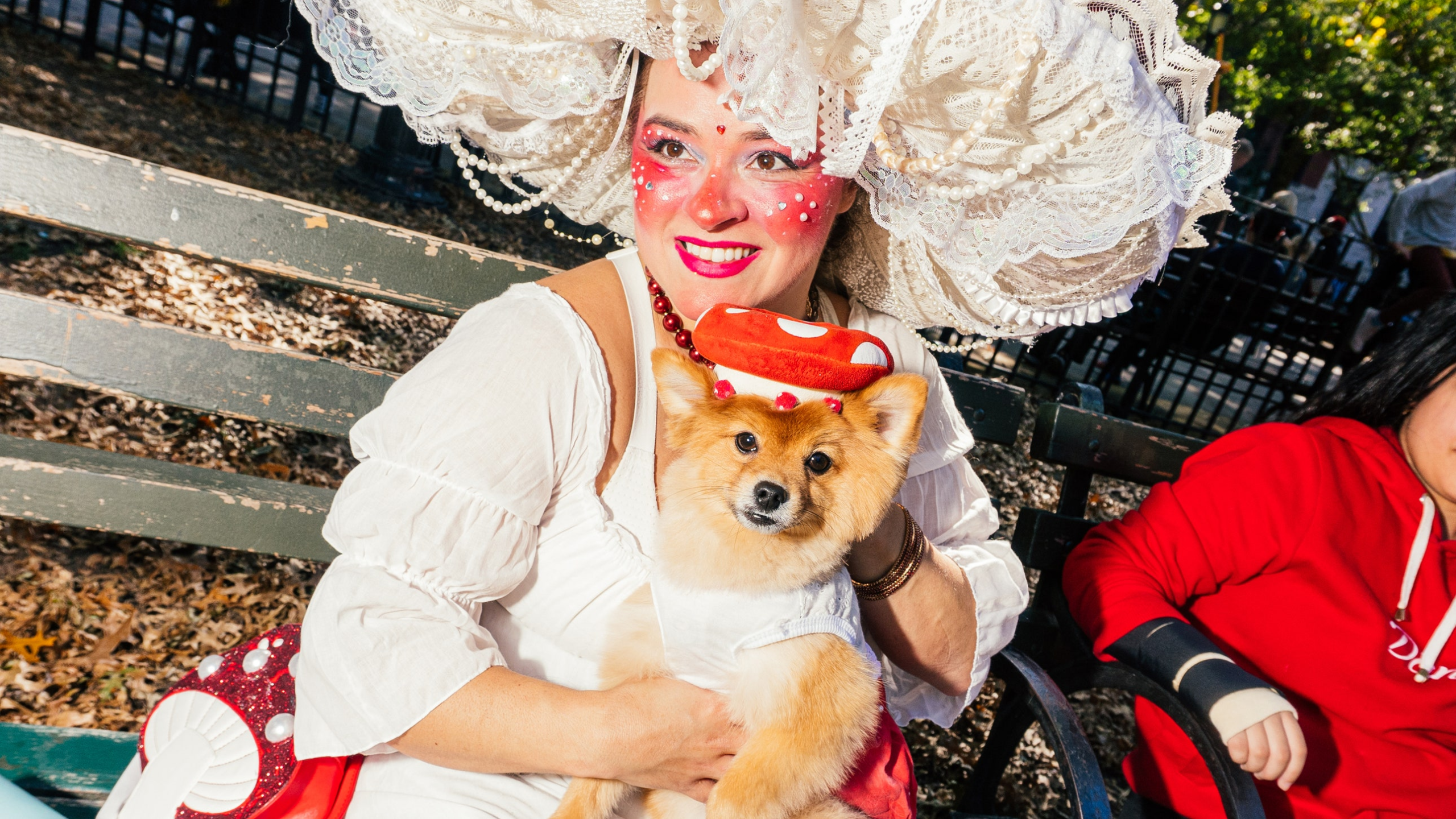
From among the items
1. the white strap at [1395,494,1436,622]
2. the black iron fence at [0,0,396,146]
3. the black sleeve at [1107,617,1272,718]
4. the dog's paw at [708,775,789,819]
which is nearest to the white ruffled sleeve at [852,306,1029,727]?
the black sleeve at [1107,617,1272,718]

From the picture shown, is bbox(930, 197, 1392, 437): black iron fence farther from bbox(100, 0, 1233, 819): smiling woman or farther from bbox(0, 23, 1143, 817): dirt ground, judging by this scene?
bbox(100, 0, 1233, 819): smiling woman

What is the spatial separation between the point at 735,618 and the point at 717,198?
776mm

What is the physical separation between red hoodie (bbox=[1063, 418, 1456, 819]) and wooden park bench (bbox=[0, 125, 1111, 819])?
0.40m

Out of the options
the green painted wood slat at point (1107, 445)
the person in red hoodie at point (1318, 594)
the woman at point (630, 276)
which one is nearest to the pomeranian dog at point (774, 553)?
the woman at point (630, 276)

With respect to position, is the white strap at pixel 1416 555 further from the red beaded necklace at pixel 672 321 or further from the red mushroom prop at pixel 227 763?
the red mushroom prop at pixel 227 763

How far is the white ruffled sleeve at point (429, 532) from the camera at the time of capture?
147 centimetres

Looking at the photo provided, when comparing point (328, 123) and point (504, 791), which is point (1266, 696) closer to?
point (504, 791)

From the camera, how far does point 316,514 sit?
238cm

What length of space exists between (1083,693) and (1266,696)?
11.1 ft

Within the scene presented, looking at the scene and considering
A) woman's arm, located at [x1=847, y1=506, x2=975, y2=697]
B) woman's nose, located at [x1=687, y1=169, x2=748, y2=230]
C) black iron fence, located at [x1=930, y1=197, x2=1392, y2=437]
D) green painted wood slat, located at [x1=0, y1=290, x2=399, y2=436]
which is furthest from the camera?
black iron fence, located at [x1=930, y1=197, x2=1392, y2=437]

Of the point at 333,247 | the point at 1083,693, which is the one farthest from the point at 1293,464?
the point at 1083,693

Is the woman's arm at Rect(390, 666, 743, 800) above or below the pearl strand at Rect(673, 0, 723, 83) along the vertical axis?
below

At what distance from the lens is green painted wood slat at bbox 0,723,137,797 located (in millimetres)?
2066

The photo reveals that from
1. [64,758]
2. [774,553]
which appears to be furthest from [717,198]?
[64,758]
